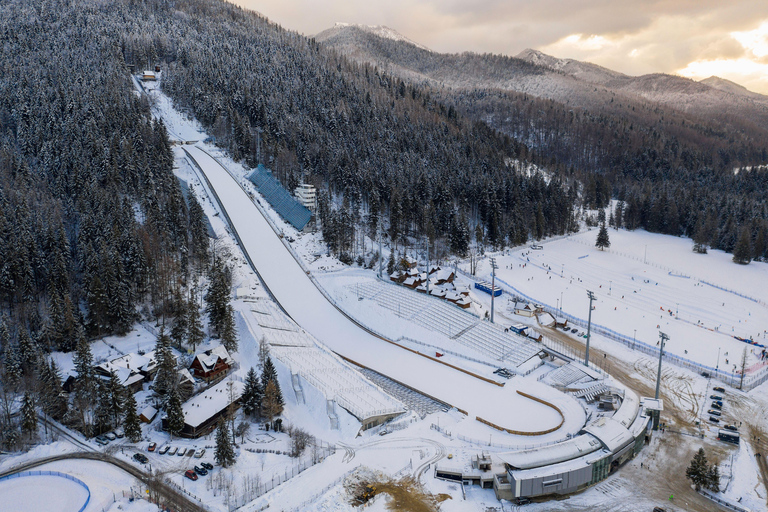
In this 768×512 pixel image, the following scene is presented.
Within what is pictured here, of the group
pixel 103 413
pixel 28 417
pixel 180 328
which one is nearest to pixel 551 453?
pixel 103 413

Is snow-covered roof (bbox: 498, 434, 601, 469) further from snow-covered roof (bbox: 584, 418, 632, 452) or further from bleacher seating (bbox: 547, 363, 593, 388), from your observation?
bleacher seating (bbox: 547, 363, 593, 388)

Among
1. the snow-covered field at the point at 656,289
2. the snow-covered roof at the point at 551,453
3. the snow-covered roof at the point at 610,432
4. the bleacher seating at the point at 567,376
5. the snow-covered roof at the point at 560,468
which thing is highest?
the snow-covered roof at the point at 610,432

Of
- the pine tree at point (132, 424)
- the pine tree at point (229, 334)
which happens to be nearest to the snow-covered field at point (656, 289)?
the pine tree at point (229, 334)

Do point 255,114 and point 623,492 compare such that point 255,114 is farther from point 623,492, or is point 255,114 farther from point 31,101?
point 623,492

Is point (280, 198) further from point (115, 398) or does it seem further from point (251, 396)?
point (115, 398)

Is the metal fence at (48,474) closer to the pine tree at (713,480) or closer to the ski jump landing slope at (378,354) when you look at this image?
the ski jump landing slope at (378,354)

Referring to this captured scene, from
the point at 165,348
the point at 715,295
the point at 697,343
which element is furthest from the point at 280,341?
the point at 715,295
